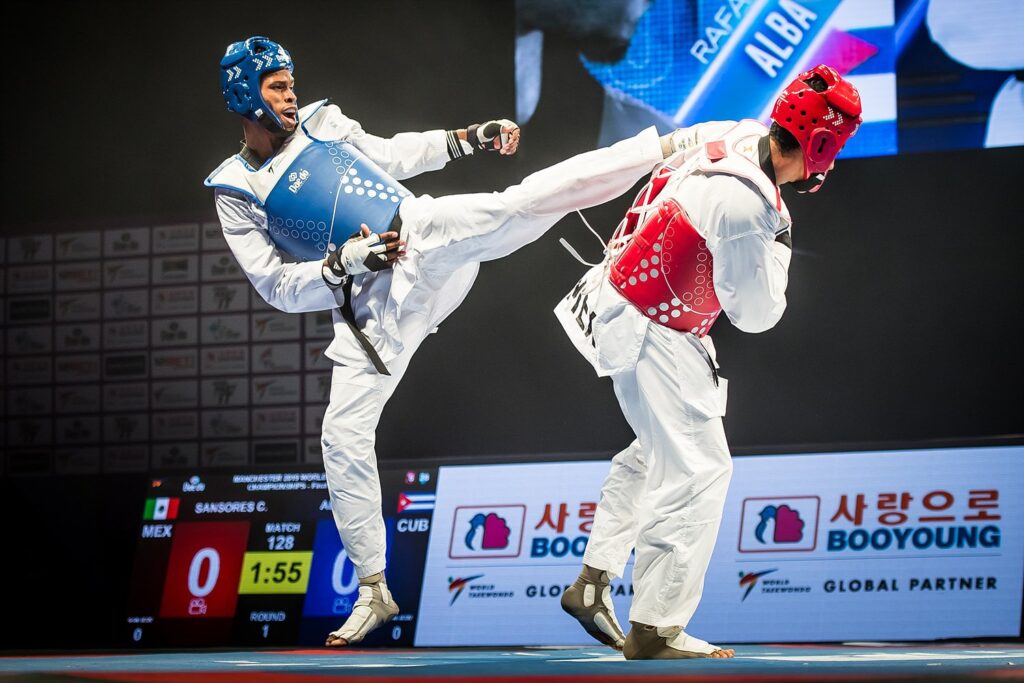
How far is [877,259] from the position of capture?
15.6ft

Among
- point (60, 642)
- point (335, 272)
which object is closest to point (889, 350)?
point (335, 272)

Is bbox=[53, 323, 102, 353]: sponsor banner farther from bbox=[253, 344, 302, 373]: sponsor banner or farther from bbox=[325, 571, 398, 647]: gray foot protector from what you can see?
bbox=[325, 571, 398, 647]: gray foot protector

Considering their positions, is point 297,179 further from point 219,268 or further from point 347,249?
point 219,268

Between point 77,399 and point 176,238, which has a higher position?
point 176,238

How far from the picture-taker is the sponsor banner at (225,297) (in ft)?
18.0

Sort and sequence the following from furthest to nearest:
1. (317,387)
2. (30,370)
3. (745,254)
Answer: (30,370) → (317,387) → (745,254)

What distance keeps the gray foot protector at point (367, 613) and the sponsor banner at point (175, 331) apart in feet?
8.34

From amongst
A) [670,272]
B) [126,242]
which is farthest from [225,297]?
[670,272]

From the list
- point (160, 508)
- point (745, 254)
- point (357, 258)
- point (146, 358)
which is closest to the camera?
point (745, 254)

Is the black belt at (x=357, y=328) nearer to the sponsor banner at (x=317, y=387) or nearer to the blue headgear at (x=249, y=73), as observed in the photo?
the blue headgear at (x=249, y=73)

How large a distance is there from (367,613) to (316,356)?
227cm

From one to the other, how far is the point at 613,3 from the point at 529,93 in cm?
58

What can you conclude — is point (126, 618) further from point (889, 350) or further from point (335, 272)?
point (889, 350)

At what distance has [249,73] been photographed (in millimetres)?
3434
